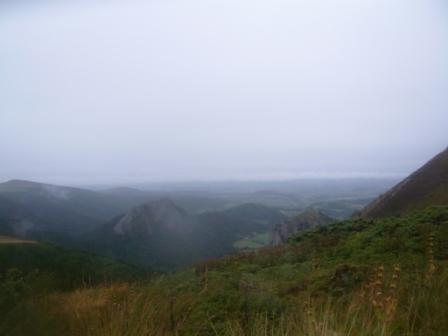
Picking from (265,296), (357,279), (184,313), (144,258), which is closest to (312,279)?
(357,279)

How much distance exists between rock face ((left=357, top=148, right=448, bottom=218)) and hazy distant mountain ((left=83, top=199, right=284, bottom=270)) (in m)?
27.2

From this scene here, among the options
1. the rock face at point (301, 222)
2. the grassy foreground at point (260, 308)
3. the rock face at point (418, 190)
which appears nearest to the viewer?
the grassy foreground at point (260, 308)

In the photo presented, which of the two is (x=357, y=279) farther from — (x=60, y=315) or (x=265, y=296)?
(x=60, y=315)

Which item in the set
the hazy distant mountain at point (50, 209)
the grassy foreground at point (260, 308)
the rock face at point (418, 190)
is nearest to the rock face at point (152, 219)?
the hazy distant mountain at point (50, 209)

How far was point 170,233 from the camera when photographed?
7669cm

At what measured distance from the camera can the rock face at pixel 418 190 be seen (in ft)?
60.4

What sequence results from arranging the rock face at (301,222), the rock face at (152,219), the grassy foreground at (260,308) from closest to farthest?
the grassy foreground at (260,308), the rock face at (301,222), the rock face at (152,219)

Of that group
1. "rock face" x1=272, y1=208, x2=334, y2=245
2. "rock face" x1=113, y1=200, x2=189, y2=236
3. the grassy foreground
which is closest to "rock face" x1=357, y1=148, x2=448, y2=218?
"rock face" x1=272, y1=208, x2=334, y2=245

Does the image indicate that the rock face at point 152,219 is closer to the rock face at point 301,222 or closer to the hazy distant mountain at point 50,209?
the hazy distant mountain at point 50,209

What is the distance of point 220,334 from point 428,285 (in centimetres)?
202

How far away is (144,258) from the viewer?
5331 centimetres

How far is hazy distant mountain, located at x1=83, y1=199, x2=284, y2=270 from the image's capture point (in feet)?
181

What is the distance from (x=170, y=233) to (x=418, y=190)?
60.7 metres

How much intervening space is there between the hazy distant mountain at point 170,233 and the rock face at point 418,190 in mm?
27164
